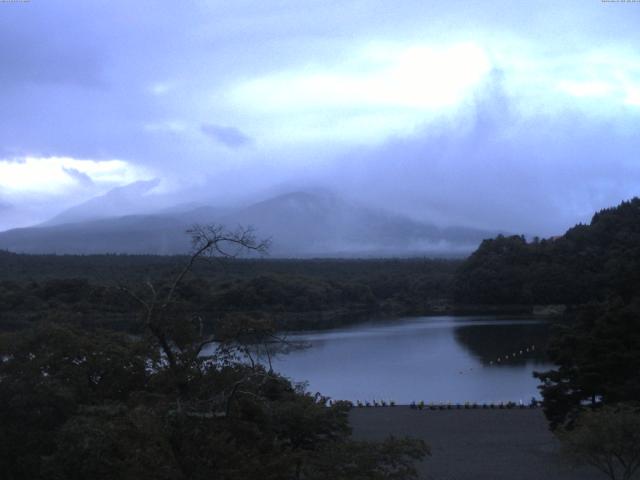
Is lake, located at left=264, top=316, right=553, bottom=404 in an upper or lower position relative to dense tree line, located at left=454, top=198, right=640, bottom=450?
lower

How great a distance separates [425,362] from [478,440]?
1709 centimetres

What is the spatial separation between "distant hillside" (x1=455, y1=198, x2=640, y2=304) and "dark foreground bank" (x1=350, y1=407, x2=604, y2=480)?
127 feet

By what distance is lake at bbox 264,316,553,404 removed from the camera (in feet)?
91.5

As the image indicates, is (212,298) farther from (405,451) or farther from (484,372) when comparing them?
(405,451)

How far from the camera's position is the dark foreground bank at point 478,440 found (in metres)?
15.0

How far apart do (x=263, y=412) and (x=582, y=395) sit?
35.0 feet

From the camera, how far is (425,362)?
117 feet

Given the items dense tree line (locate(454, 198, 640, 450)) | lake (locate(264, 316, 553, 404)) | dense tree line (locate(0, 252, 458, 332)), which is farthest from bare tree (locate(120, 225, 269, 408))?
dense tree line (locate(0, 252, 458, 332))

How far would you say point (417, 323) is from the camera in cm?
5328

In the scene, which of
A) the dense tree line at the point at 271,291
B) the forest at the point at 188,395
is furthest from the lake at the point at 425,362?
the forest at the point at 188,395

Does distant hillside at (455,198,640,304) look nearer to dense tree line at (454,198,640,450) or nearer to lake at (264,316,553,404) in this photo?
dense tree line at (454,198,640,450)

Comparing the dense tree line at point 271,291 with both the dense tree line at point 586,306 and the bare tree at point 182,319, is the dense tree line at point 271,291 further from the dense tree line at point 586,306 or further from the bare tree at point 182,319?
the bare tree at point 182,319

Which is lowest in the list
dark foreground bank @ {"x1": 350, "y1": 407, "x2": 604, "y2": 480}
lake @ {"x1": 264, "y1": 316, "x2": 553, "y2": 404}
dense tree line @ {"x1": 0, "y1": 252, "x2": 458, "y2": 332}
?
lake @ {"x1": 264, "y1": 316, "x2": 553, "y2": 404}

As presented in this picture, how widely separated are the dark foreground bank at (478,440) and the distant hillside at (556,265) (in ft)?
127
